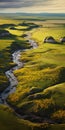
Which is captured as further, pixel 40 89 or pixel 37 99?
pixel 40 89

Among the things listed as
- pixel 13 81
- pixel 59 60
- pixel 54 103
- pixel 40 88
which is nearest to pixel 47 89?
pixel 40 88

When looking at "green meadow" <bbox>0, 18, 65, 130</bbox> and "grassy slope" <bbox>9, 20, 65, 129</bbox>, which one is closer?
"green meadow" <bbox>0, 18, 65, 130</bbox>

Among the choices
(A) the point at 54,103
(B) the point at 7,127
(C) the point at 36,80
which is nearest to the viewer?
(B) the point at 7,127

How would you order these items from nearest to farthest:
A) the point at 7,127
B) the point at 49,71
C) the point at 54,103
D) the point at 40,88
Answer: the point at 7,127, the point at 54,103, the point at 40,88, the point at 49,71

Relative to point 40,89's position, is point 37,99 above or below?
above

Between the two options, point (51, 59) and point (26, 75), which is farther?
point (51, 59)

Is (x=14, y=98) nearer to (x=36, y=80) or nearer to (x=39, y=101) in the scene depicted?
(x=39, y=101)

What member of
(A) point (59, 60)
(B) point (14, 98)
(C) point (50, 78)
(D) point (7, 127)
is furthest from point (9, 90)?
(A) point (59, 60)

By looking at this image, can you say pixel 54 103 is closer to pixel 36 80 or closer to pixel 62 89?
pixel 62 89

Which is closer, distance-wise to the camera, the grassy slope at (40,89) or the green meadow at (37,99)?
the green meadow at (37,99)
